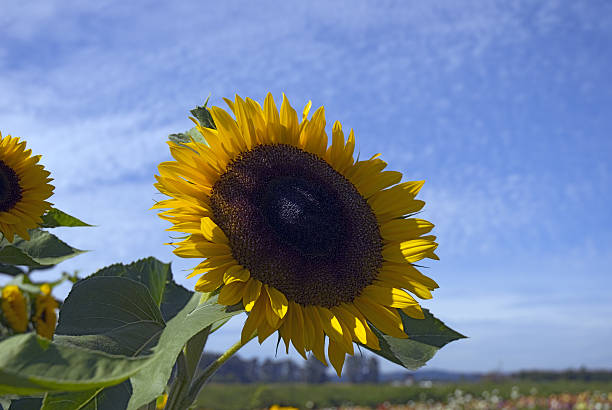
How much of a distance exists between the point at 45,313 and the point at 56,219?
864mm

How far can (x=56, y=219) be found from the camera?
185cm

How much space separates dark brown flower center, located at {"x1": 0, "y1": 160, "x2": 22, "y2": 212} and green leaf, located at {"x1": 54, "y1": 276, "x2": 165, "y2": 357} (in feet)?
3.29

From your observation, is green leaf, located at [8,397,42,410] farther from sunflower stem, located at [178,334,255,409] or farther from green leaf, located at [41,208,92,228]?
green leaf, located at [41,208,92,228]

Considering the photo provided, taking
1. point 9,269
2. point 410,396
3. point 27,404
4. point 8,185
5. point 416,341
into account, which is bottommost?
point 410,396

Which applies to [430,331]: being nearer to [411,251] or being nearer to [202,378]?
[411,251]

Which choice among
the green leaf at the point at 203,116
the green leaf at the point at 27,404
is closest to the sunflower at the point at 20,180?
the green leaf at the point at 203,116

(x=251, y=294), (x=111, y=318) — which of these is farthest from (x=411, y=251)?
(x=111, y=318)

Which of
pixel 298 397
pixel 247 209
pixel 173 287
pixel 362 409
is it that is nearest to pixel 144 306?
pixel 247 209

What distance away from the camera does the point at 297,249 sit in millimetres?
1285

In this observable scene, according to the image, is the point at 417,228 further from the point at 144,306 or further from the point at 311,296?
the point at 144,306

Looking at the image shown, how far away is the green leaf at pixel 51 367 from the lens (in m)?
0.57

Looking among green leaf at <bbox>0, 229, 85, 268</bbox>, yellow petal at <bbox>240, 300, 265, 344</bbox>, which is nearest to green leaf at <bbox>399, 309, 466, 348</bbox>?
yellow petal at <bbox>240, 300, 265, 344</bbox>

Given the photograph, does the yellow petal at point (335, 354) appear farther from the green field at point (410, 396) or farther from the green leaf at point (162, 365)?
the green field at point (410, 396)

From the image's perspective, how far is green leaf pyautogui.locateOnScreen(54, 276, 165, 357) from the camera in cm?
102
